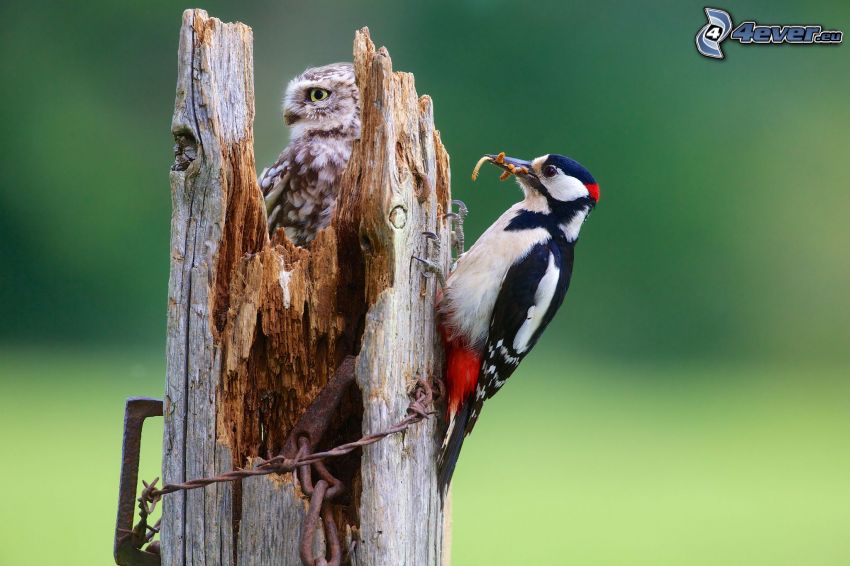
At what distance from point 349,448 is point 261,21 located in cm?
569

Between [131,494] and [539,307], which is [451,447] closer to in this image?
[539,307]

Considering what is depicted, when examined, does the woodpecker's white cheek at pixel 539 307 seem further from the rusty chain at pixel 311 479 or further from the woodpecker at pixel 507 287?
the rusty chain at pixel 311 479

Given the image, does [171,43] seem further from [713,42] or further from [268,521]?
[268,521]

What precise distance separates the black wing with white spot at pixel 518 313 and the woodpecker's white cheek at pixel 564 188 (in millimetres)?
137

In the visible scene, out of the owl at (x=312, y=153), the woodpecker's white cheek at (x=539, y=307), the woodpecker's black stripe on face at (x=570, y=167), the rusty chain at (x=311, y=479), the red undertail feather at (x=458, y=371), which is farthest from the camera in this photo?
the owl at (x=312, y=153)

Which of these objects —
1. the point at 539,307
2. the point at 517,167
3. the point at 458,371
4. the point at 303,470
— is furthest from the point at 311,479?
the point at 517,167

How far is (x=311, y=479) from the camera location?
1.75 metres

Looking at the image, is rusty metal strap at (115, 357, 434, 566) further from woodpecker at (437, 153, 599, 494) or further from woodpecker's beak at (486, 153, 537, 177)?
woodpecker's beak at (486, 153, 537, 177)

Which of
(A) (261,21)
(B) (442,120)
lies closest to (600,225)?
(B) (442,120)

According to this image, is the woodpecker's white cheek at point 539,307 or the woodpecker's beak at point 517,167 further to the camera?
the woodpecker's beak at point 517,167

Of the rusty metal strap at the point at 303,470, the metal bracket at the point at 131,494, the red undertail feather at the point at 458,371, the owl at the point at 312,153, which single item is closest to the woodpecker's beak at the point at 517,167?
the owl at the point at 312,153

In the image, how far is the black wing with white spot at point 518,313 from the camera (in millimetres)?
2188

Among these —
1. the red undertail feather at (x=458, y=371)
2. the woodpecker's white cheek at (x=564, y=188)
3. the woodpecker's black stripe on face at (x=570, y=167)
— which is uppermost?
the woodpecker's black stripe on face at (x=570, y=167)

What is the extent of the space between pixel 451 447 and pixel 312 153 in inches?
40.5
